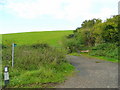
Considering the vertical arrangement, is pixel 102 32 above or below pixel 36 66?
above

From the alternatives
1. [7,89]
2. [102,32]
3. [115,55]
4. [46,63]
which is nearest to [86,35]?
[102,32]

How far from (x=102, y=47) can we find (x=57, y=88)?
1108 centimetres

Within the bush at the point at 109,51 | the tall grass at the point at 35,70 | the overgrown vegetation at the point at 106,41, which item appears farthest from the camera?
the overgrown vegetation at the point at 106,41

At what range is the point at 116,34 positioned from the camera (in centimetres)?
1196

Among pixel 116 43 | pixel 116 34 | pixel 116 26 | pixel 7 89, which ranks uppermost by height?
pixel 116 26

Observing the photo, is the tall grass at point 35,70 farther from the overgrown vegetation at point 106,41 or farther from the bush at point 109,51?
the overgrown vegetation at point 106,41

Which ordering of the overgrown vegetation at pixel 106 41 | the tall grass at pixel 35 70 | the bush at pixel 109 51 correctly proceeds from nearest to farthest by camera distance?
the tall grass at pixel 35 70 < the bush at pixel 109 51 < the overgrown vegetation at pixel 106 41

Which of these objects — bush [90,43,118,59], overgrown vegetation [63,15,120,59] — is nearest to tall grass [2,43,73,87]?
bush [90,43,118,59]

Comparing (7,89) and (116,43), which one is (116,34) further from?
(7,89)

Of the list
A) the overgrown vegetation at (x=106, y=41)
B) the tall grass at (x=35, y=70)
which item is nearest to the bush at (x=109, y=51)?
the overgrown vegetation at (x=106, y=41)

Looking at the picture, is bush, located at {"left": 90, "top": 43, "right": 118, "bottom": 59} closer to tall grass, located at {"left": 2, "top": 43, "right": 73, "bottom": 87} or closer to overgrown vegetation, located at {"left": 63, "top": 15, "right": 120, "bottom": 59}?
overgrown vegetation, located at {"left": 63, "top": 15, "right": 120, "bottom": 59}

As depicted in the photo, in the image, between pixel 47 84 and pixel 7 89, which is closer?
pixel 7 89

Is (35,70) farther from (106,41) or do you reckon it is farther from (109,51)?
(106,41)

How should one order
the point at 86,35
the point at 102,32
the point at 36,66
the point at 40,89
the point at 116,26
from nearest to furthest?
the point at 40,89 → the point at 36,66 → the point at 116,26 → the point at 102,32 → the point at 86,35
